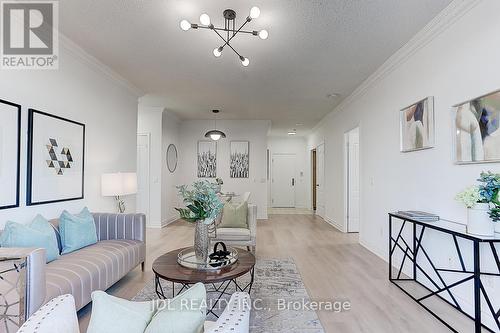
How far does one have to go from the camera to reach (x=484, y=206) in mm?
1981

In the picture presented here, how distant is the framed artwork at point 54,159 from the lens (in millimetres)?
2723

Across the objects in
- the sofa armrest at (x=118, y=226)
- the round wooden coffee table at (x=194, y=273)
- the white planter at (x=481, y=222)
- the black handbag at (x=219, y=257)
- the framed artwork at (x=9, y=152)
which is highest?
the framed artwork at (x=9, y=152)

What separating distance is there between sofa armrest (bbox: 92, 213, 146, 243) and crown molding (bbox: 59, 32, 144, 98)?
1.88 metres

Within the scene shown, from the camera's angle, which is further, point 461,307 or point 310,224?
point 310,224

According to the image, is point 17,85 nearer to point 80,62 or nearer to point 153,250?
point 80,62

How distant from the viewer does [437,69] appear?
2.76m

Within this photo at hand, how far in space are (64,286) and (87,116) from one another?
228 centimetres


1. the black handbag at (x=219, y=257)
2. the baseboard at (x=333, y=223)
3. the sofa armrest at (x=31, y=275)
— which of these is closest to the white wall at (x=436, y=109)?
Result: the baseboard at (x=333, y=223)

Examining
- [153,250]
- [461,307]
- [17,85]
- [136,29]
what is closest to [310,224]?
[153,250]

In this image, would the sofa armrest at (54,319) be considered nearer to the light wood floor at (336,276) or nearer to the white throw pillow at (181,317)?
the white throw pillow at (181,317)

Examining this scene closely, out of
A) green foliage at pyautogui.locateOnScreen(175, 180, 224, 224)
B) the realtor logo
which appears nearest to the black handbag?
green foliage at pyautogui.locateOnScreen(175, 180, 224, 224)

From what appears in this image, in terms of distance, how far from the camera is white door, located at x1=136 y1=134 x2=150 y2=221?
6285mm

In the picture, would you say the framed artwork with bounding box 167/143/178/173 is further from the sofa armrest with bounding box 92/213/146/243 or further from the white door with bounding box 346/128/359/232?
the white door with bounding box 346/128/359/232

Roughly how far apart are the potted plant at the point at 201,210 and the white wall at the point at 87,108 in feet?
5.26
